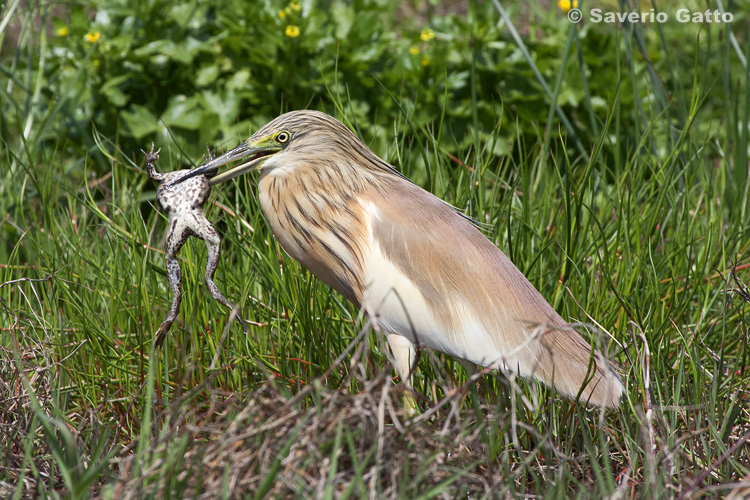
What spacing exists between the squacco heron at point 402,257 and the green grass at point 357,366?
0.10 metres

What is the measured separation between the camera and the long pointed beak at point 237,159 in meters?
1.94

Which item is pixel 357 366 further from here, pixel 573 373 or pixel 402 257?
pixel 573 373

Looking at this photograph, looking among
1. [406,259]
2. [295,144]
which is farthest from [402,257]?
[295,144]

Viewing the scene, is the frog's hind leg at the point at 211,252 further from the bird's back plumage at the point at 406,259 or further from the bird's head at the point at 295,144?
the bird's back plumage at the point at 406,259

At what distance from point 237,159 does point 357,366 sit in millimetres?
652

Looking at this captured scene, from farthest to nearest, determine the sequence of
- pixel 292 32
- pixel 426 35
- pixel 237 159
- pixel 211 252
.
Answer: pixel 426 35 → pixel 292 32 → pixel 237 159 → pixel 211 252

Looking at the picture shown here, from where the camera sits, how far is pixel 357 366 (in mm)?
1681

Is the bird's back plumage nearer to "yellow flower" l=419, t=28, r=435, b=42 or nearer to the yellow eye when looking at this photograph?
the yellow eye

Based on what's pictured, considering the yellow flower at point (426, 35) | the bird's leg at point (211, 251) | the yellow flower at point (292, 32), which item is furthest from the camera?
the yellow flower at point (426, 35)

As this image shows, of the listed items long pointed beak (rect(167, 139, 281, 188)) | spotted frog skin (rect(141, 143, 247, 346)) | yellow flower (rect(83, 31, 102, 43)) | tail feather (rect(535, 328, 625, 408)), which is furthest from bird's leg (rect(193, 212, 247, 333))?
yellow flower (rect(83, 31, 102, 43))

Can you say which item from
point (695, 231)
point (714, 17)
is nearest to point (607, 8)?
point (714, 17)

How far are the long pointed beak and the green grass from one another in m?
0.36

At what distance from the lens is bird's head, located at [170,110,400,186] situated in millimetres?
2057

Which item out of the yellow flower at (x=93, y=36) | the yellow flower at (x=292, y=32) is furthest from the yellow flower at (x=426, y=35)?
the yellow flower at (x=93, y=36)
